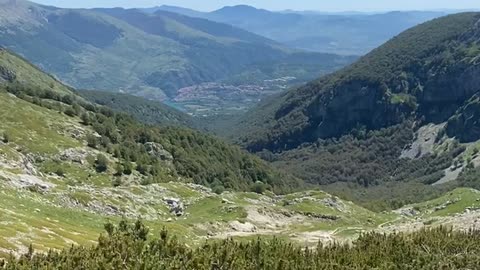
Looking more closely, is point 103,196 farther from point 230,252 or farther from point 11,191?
Result: point 230,252

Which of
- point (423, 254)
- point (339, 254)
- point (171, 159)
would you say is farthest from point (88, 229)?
point (171, 159)

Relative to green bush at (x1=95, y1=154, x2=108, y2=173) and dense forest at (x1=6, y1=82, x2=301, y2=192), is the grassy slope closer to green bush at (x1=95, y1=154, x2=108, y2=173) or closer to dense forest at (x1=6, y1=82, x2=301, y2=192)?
green bush at (x1=95, y1=154, x2=108, y2=173)

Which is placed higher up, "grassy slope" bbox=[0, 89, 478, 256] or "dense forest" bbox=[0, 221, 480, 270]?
"dense forest" bbox=[0, 221, 480, 270]

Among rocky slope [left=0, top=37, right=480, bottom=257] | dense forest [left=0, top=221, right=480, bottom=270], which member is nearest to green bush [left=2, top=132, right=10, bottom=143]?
rocky slope [left=0, top=37, right=480, bottom=257]

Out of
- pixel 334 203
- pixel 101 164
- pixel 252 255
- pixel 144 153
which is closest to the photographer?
pixel 252 255

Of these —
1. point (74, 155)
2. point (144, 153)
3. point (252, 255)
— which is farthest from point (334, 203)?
point (252, 255)

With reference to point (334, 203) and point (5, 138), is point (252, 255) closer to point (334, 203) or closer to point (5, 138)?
point (334, 203)

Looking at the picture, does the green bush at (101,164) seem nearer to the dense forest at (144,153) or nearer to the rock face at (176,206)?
the dense forest at (144,153)
